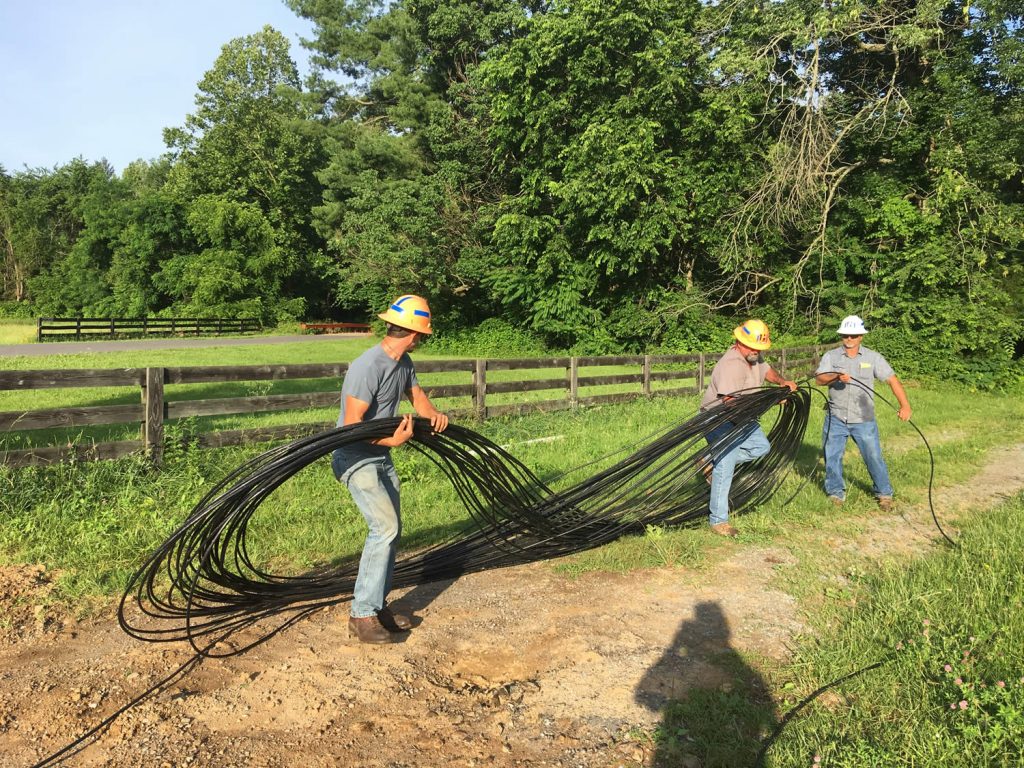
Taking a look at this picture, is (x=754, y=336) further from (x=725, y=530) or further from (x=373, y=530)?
(x=373, y=530)

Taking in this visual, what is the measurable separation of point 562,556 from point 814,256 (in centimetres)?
1800

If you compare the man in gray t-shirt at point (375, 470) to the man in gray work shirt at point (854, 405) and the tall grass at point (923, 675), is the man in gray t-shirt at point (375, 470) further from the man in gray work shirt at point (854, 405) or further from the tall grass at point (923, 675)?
the man in gray work shirt at point (854, 405)

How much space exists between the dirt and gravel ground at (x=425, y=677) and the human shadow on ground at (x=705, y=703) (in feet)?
0.06

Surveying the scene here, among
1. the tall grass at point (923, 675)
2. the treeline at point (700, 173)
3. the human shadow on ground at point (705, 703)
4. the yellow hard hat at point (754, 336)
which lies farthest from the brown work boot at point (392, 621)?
the treeline at point (700, 173)

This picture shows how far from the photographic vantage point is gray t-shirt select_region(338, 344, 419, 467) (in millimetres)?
3627

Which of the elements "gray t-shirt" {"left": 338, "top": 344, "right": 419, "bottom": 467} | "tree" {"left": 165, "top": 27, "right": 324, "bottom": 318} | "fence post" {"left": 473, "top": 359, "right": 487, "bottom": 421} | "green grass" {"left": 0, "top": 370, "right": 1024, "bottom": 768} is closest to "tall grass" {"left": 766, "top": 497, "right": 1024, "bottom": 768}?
"green grass" {"left": 0, "top": 370, "right": 1024, "bottom": 768}

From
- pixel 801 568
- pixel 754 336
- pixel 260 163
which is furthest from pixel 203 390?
pixel 260 163

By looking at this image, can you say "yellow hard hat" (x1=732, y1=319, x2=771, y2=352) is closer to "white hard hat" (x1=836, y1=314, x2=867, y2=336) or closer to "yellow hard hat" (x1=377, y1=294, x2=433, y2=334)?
"white hard hat" (x1=836, y1=314, x2=867, y2=336)

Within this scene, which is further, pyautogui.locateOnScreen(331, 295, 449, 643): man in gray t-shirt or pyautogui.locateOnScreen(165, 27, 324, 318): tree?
pyautogui.locateOnScreen(165, 27, 324, 318): tree

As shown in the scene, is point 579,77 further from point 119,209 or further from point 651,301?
point 119,209

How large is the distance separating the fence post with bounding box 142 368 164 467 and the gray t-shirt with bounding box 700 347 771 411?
15.9 ft

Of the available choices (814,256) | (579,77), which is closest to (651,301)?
(814,256)

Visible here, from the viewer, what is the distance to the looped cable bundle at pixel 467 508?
3.50m

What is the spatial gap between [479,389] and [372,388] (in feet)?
20.0
